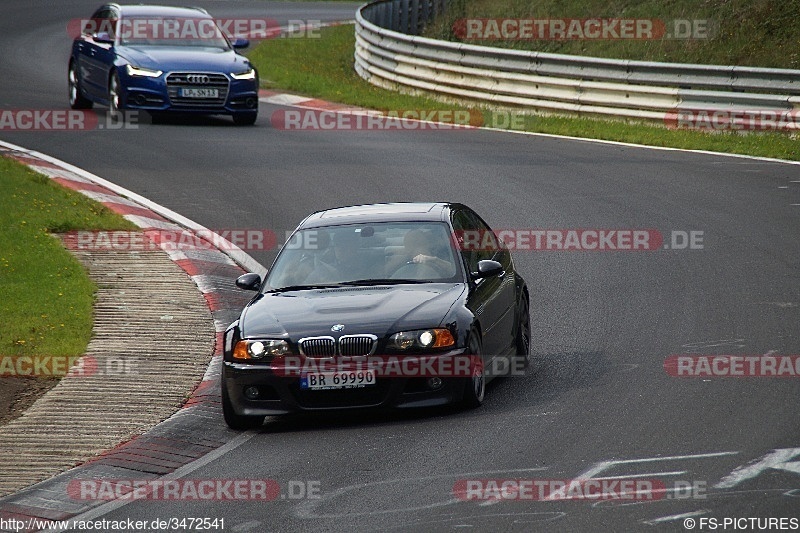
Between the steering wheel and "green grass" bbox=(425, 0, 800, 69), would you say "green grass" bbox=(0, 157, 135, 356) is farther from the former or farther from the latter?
"green grass" bbox=(425, 0, 800, 69)

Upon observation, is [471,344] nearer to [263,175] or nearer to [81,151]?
[263,175]

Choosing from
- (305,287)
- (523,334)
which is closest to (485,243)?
(523,334)

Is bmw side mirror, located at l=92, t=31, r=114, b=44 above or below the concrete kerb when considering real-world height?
above

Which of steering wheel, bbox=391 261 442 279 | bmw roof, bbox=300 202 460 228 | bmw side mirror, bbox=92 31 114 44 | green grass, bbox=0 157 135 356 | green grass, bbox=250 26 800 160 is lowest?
green grass, bbox=250 26 800 160

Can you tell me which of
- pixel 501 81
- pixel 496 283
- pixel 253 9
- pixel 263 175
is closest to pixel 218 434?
pixel 496 283

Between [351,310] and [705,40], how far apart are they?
19.2m

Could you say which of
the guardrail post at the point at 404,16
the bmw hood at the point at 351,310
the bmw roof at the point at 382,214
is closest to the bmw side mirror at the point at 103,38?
the guardrail post at the point at 404,16

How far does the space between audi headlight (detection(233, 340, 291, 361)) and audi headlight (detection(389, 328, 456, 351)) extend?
0.75 metres

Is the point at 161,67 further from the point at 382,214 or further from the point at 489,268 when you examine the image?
the point at 489,268

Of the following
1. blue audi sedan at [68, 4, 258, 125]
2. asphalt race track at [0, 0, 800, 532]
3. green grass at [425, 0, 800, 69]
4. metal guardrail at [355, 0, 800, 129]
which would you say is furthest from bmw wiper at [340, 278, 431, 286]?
green grass at [425, 0, 800, 69]

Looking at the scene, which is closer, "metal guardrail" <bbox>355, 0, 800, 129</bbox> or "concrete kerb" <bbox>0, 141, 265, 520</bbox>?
"concrete kerb" <bbox>0, 141, 265, 520</bbox>

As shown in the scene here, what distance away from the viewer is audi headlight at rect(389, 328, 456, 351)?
9477 mm

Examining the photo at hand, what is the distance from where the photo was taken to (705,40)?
27.3 metres

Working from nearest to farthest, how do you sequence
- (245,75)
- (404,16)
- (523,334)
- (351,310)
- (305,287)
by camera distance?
(351,310)
(305,287)
(523,334)
(245,75)
(404,16)
